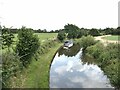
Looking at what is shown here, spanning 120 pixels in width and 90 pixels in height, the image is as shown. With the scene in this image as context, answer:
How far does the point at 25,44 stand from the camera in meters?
25.3

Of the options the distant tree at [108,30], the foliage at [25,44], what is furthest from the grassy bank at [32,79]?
the distant tree at [108,30]

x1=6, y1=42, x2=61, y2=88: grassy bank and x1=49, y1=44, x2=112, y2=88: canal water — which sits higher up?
x1=6, y1=42, x2=61, y2=88: grassy bank

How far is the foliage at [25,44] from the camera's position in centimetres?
2459

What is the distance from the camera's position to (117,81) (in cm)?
1928

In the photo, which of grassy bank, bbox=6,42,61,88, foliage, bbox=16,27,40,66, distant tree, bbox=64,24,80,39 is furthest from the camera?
distant tree, bbox=64,24,80,39

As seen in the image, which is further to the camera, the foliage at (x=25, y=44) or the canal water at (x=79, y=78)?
the foliage at (x=25, y=44)

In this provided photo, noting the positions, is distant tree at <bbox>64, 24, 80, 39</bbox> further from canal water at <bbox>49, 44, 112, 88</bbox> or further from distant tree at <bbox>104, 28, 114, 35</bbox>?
canal water at <bbox>49, 44, 112, 88</bbox>

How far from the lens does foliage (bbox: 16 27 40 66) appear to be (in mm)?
24594

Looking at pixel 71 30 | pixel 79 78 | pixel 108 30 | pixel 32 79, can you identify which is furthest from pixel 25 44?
pixel 108 30

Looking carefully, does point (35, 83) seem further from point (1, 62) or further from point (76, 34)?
point (76, 34)

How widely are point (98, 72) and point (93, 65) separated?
4331 mm

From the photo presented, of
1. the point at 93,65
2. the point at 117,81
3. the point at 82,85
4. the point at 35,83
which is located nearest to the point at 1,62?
the point at 35,83

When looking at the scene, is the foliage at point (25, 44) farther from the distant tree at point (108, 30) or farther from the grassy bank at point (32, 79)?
the distant tree at point (108, 30)

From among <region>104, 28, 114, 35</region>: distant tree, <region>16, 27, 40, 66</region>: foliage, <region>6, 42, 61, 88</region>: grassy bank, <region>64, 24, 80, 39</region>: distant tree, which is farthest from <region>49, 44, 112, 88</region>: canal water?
<region>104, 28, 114, 35</region>: distant tree
